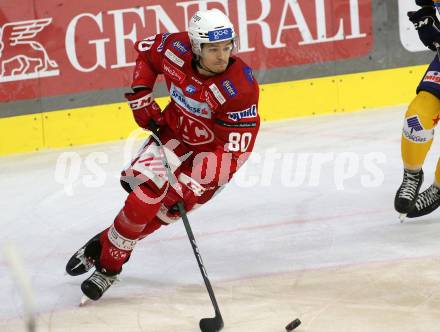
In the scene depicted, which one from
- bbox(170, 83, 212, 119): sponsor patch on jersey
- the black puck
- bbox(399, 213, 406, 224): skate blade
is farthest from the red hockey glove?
bbox(399, 213, 406, 224): skate blade

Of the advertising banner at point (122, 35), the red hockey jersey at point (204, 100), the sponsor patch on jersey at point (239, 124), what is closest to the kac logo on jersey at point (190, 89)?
the red hockey jersey at point (204, 100)

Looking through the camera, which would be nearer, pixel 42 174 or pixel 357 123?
pixel 42 174

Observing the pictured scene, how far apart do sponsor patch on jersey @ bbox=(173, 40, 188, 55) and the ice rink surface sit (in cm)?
100

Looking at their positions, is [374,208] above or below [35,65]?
below

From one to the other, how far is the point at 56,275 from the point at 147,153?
30.8 inches

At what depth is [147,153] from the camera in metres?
4.29

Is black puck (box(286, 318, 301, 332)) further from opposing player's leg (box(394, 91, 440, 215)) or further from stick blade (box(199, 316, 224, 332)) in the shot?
opposing player's leg (box(394, 91, 440, 215))

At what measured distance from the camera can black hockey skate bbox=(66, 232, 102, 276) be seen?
4.42m

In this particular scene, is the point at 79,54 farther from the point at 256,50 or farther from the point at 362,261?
the point at 362,261

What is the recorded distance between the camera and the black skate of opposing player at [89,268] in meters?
4.14

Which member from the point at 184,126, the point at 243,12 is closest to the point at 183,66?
the point at 184,126

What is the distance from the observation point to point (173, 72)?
14.3 ft

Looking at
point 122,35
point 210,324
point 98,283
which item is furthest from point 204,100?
point 122,35

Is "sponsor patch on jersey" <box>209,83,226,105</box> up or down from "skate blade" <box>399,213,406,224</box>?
up
